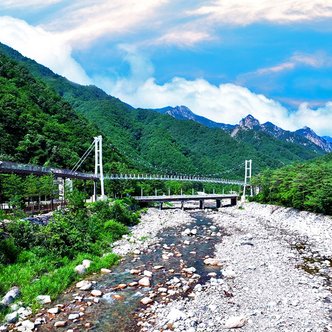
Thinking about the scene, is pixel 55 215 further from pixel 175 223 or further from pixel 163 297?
pixel 175 223

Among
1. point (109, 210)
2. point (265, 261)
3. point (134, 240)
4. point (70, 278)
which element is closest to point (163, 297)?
point (70, 278)

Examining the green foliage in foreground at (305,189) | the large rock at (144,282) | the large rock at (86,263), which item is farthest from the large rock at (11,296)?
the green foliage in foreground at (305,189)

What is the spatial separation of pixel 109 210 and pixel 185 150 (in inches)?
4530

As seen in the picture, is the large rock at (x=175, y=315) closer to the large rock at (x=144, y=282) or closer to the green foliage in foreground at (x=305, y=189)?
the large rock at (x=144, y=282)

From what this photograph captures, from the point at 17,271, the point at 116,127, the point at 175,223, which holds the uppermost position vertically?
the point at 116,127

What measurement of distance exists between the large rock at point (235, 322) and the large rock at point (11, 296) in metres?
8.32

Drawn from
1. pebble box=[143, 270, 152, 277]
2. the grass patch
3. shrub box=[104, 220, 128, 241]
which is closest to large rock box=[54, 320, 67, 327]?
the grass patch

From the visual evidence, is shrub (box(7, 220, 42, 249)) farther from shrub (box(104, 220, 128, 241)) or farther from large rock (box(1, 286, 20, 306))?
shrub (box(104, 220, 128, 241))

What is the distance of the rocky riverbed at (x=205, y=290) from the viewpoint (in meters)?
13.1

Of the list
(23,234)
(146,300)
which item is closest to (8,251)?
(23,234)

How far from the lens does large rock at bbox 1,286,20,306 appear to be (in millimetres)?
14445

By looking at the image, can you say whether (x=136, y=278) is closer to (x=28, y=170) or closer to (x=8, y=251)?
(x=8, y=251)

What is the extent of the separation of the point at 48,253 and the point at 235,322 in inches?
467

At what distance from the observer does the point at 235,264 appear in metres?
21.0
